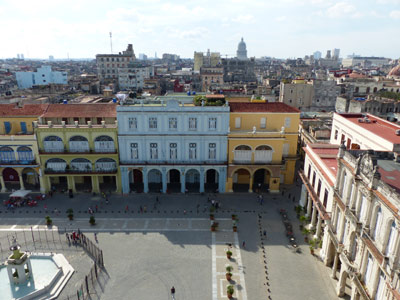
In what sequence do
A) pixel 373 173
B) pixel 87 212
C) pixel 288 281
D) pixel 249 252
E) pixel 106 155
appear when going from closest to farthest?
pixel 373 173
pixel 288 281
pixel 249 252
pixel 87 212
pixel 106 155

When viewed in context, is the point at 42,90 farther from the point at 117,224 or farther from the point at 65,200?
the point at 117,224

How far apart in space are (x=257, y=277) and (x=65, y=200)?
103 ft

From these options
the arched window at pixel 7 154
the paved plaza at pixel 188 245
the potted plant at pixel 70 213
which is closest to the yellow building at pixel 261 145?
the paved plaza at pixel 188 245

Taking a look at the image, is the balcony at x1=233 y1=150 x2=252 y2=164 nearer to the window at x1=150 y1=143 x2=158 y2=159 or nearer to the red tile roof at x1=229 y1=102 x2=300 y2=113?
the red tile roof at x1=229 y1=102 x2=300 y2=113

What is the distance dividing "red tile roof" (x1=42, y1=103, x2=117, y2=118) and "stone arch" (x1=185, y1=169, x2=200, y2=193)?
15.2 meters

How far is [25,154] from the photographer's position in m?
47.9

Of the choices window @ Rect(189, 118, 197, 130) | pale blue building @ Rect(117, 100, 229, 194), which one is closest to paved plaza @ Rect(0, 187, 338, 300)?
pale blue building @ Rect(117, 100, 229, 194)

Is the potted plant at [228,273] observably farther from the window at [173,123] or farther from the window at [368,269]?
the window at [173,123]

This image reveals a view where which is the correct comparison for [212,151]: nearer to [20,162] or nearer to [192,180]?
[192,180]

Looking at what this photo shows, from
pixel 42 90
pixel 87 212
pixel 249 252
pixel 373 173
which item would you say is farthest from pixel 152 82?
pixel 373 173

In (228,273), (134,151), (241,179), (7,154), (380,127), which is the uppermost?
(380,127)

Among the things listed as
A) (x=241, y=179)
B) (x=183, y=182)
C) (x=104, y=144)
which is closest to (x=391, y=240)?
(x=183, y=182)

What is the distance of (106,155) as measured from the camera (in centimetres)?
4794

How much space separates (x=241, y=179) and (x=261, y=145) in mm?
8409
